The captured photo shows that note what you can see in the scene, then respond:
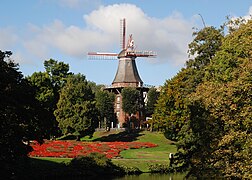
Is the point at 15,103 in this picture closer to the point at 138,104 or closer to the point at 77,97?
the point at 77,97

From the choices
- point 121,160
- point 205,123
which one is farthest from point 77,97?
point 205,123

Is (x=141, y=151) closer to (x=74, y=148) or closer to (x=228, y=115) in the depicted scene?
(x=74, y=148)

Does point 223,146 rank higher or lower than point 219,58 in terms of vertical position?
lower

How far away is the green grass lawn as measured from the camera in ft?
149

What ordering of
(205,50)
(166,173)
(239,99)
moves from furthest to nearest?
(166,173) → (205,50) → (239,99)

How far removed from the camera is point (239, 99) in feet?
66.4

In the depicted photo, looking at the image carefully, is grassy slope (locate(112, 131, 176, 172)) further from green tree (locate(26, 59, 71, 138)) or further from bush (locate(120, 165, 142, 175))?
green tree (locate(26, 59, 71, 138))

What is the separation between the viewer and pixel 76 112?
65.9 metres

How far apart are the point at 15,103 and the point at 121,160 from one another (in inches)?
834

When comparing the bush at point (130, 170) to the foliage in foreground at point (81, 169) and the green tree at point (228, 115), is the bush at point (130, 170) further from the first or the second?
the green tree at point (228, 115)

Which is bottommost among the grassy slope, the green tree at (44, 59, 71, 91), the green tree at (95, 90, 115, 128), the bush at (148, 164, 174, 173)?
the bush at (148, 164, 174, 173)

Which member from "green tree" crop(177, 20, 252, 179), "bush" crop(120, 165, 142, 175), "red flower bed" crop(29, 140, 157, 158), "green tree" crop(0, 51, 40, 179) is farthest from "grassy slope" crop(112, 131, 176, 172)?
"green tree" crop(177, 20, 252, 179)

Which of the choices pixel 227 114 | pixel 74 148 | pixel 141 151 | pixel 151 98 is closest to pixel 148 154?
pixel 141 151

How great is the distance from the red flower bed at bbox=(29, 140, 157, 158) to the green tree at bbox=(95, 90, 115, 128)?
78.7 ft
